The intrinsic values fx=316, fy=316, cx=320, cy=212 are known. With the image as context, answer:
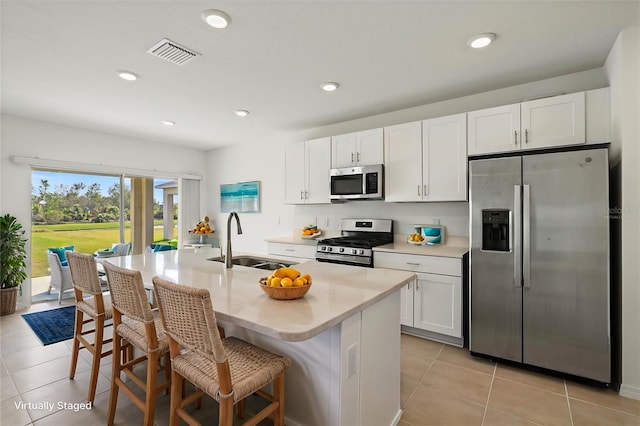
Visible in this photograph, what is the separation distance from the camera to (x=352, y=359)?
151 centimetres

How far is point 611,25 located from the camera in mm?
2107

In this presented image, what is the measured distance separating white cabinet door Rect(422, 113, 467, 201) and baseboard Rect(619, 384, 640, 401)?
1776mm

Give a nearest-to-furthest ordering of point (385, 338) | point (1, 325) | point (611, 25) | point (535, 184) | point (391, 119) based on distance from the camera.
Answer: point (385, 338)
point (611, 25)
point (535, 184)
point (1, 325)
point (391, 119)

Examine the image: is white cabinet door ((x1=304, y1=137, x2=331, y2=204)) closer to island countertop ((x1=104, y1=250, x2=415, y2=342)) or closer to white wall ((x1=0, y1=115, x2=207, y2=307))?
island countertop ((x1=104, y1=250, x2=415, y2=342))

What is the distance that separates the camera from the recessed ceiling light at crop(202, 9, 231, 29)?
1927 mm

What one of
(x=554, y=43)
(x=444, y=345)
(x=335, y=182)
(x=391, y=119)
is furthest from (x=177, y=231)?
(x=554, y=43)

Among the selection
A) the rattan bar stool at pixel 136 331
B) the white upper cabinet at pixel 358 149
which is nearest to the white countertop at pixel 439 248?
A: the white upper cabinet at pixel 358 149

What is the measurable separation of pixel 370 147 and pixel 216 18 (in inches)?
86.4

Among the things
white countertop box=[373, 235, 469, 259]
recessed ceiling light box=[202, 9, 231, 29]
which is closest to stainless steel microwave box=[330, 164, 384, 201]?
white countertop box=[373, 235, 469, 259]

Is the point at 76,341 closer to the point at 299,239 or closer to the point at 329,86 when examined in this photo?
the point at 299,239

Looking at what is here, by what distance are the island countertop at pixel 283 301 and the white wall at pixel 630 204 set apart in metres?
→ 1.56

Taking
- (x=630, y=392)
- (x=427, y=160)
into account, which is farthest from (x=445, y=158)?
(x=630, y=392)

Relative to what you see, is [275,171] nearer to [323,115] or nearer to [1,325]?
[323,115]

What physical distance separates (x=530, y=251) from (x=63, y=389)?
365cm
